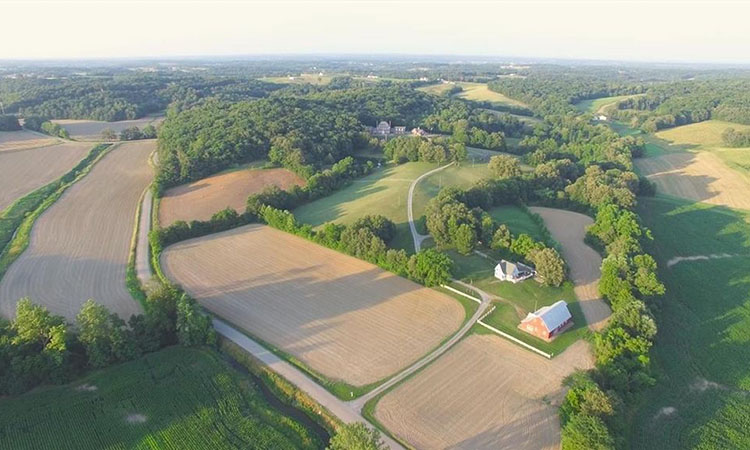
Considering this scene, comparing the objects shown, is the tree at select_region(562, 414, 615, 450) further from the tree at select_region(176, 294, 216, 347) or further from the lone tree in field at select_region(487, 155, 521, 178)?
the lone tree in field at select_region(487, 155, 521, 178)

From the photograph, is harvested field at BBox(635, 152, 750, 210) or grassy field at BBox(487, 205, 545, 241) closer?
grassy field at BBox(487, 205, 545, 241)

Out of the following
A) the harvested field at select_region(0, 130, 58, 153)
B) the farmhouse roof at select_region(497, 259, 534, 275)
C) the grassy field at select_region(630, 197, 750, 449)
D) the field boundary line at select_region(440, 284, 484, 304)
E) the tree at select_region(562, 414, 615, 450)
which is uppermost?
the harvested field at select_region(0, 130, 58, 153)

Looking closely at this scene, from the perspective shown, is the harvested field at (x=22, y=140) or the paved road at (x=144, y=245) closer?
the paved road at (x=144, y=245)

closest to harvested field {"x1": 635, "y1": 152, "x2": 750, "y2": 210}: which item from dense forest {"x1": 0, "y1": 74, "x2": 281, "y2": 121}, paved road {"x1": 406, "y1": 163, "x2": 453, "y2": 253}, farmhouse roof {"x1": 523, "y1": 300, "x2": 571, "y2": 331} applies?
paved road {"x1": 406, "y1": 163, "x2": 453, "y2": 253}

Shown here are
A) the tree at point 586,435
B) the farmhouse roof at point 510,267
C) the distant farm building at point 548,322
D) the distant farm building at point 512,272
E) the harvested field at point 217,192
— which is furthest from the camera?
the harvested field at point 217,192

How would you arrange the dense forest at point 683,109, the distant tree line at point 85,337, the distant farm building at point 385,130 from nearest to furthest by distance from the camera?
1. the distant tree line at point 85,337
2. the distant farm building at point 385,130
3. the dense forest at point 683,109

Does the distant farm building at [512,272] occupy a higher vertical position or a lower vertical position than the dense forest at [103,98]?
lower

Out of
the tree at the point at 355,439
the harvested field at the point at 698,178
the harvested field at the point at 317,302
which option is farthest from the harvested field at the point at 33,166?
the harvested field at the point at 698,178

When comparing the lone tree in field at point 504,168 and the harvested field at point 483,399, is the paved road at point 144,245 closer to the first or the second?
the harvested field at point 483,399
